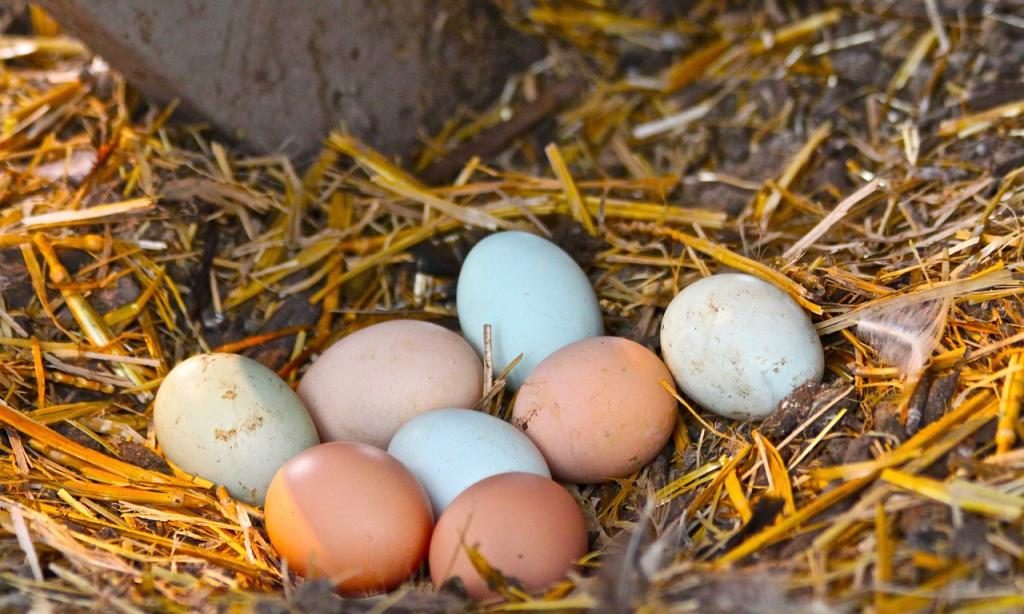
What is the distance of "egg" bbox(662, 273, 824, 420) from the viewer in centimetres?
180

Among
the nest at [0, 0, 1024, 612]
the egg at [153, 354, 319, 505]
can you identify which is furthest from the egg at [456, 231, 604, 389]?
the egg at [153, 354, 319, 505]

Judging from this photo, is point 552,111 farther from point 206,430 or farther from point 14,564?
point 14,564

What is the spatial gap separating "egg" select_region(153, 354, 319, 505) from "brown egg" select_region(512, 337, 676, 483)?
45 centimetres

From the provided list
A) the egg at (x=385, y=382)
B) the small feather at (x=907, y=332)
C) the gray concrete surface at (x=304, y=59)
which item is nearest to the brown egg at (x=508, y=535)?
the egg at (x=385, y=382)

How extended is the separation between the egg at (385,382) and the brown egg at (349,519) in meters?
0.25

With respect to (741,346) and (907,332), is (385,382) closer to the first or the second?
(741,346)

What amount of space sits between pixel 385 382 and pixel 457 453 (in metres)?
0.24

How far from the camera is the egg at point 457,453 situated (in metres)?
1.75

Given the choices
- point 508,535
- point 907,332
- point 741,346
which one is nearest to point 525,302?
point 741,346

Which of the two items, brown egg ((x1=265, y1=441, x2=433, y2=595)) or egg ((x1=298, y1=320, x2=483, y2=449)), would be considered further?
egg ((x1=298, y1=320, x2=483, y2=449))

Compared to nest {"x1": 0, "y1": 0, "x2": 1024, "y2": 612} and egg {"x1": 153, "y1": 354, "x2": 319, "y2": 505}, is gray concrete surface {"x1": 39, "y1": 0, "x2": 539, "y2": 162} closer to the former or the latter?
nest {"x1": 0, "y1": 0, "x2": 1024, "y2": 612}

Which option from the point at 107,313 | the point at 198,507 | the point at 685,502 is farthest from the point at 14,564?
the point at 685,502

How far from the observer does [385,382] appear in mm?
1913

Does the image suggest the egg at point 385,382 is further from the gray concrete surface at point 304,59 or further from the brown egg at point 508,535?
the gray concrete surface at point 304,59
